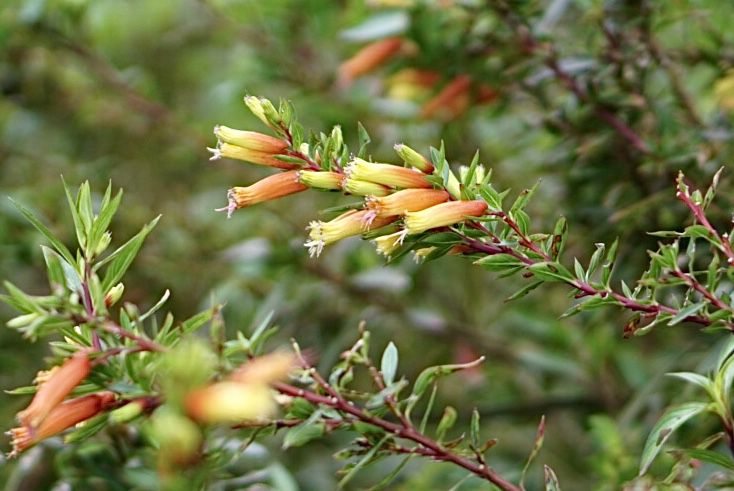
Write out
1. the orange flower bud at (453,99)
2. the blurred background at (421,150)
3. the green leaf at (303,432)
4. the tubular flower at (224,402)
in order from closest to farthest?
1. the tubular flower at (224,402)
2. the green leaf at (303,432)
3. the blurred background at (421,150)
4. the orange flower bud at (453,99)

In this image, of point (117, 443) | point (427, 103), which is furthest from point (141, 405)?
point (427, 103)

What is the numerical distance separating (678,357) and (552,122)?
0.30 m

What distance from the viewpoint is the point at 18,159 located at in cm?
154

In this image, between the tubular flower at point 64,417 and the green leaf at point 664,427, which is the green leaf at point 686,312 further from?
the tubular flower at point 64,417

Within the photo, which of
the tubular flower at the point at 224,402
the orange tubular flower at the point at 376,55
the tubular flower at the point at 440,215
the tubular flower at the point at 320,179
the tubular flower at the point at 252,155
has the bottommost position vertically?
the orange tubular flower at the point at 376,55

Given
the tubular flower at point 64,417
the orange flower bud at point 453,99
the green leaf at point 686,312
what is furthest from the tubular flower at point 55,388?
the orange flower bud at point 453,99

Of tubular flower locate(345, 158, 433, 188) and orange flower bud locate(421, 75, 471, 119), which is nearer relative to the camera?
tubular flower locate(345, 158, 433, 188)

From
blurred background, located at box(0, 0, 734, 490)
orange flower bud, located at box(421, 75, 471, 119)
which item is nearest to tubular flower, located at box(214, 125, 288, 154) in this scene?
blurred background, located at box(0, 0, 734, 490)

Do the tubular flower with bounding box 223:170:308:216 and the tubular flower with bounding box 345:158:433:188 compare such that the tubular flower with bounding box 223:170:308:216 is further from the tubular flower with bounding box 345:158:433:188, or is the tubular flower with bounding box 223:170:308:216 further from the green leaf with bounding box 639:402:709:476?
the green leaf with bounding box 639:402:709:476

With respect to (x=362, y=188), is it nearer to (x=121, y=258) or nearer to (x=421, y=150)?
(x=121, y=258)

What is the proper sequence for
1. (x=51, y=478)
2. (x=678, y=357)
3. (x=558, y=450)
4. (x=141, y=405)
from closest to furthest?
(x=141, y=405) < (x=678, y=357) < (x=51, y=478) < (x=558, y=450)

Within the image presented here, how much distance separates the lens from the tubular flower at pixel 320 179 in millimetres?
537

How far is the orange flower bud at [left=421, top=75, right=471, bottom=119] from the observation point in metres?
1.09

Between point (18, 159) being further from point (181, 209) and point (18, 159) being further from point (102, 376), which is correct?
point (102, 376)
